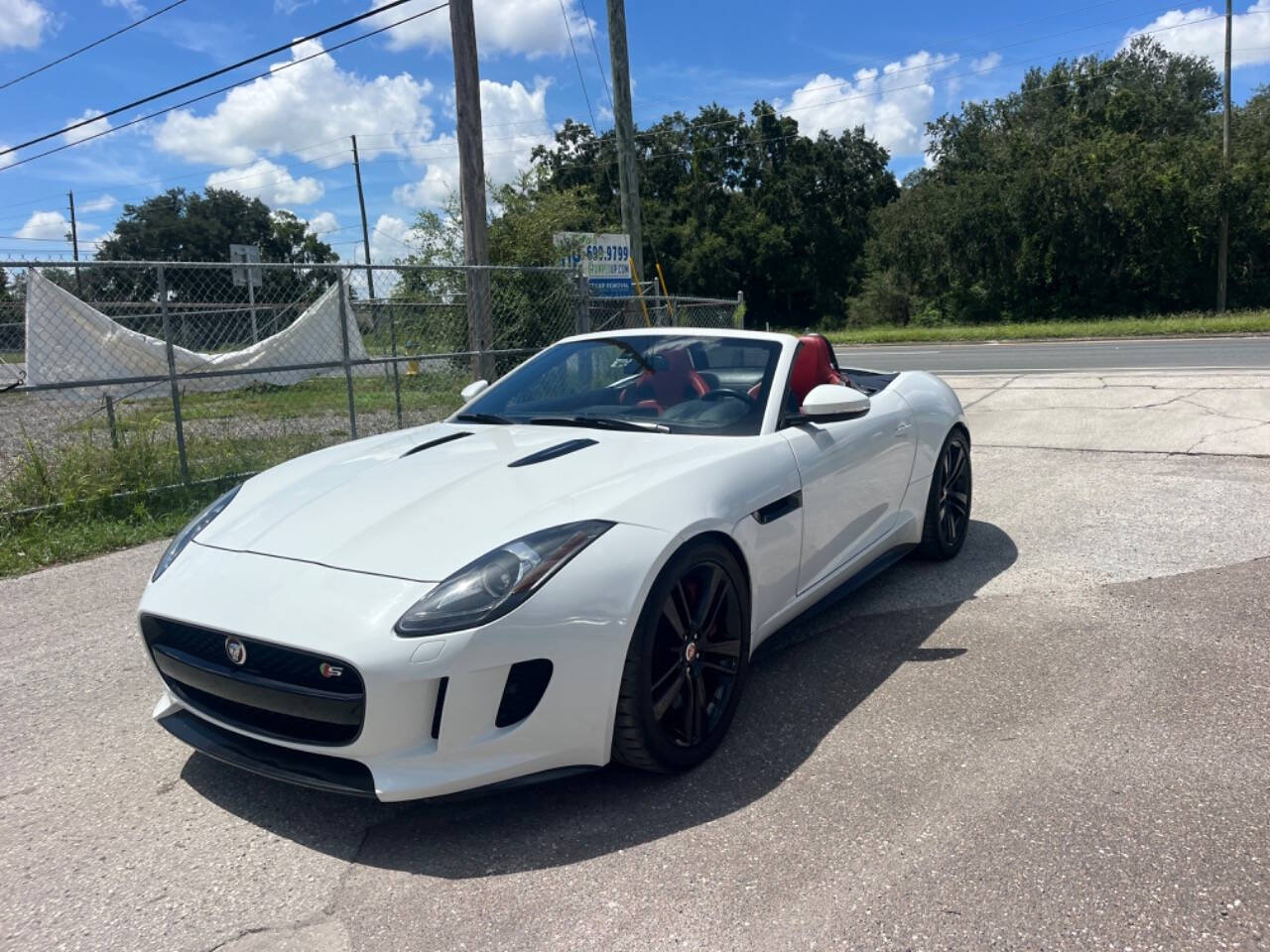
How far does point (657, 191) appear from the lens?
53625mm

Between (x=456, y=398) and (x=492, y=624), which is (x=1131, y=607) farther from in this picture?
(x=456, y=398)

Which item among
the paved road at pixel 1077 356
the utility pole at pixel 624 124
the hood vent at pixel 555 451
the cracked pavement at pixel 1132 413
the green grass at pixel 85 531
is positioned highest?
the utility pole at pixel 624 124

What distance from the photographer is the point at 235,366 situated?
9.10 m

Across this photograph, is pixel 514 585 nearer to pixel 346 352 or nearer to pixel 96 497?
pixel 96 497

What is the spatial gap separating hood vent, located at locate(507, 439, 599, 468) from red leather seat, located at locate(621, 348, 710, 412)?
47 cm

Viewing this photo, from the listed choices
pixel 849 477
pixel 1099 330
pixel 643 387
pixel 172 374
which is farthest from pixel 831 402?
pixel 1099 330

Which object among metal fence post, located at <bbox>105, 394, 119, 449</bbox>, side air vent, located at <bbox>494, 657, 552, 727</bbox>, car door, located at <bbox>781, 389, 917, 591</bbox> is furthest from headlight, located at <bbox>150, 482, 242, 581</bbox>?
metal fence post, located at <bbox>105, 394, 119, 449</bbox>

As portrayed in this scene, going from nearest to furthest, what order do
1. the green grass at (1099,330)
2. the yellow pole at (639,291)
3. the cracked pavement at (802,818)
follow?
the cracked pavement at (802,818)
the yellow pole at (639,291)
the green grass at (1099,330)

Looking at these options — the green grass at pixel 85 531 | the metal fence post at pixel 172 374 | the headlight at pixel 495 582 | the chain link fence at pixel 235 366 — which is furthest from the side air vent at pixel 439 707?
the metal fence post at pixel 172 374

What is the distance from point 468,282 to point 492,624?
758 centimetres

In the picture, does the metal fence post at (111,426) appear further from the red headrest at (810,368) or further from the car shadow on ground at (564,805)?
the red headrest at (810,368)

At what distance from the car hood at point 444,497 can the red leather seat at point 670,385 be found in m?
0.31

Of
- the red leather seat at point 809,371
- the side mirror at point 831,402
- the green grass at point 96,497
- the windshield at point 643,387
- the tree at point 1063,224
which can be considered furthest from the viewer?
the tree at point 1063,224

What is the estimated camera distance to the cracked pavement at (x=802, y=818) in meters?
2.34
